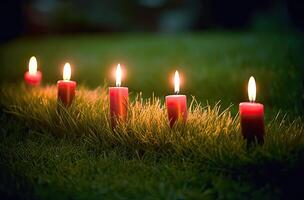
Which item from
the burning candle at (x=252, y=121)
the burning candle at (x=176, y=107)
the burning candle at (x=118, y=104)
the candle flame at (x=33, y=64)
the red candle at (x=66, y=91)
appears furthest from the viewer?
the candle flame at (x=33, y=64)

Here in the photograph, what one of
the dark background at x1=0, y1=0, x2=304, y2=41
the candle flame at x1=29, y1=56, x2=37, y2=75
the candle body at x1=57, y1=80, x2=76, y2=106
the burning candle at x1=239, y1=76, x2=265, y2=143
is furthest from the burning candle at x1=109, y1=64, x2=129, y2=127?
the dark background at x1=0, y1=0, x2=304, y2=41

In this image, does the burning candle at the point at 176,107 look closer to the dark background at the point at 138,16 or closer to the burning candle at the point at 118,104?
the burning candle at the point at 118,104

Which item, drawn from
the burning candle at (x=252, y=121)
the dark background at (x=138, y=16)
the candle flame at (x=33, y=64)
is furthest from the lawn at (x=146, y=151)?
the dark background at (x=138, y=16)

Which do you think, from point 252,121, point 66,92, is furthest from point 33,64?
point 252,121

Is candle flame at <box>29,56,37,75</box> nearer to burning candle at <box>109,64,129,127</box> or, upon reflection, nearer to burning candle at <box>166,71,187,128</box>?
burning candle at <box>109,64,129,127</box>

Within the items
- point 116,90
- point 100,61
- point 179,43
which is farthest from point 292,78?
point 179,43

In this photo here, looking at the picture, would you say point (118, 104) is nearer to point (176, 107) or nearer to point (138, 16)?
point (176, 107)

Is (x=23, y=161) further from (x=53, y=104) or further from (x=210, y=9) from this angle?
(x=210, y=9)
